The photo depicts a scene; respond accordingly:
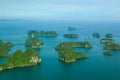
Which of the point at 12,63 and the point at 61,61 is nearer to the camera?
the point at 12,63

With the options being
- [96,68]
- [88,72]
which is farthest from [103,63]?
[88,72]

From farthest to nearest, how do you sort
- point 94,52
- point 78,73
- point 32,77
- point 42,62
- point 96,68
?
point 94,52
point 42,62
point 96,68
point 78,73
point 32,77

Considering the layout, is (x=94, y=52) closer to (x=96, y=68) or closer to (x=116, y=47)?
(x=116, y=47)

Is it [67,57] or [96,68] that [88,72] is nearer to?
[96,68]

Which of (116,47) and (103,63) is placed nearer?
(103,63)

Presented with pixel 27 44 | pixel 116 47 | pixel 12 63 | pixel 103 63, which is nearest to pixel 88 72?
pixel 103 63

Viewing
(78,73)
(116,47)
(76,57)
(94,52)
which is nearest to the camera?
(78,73)
